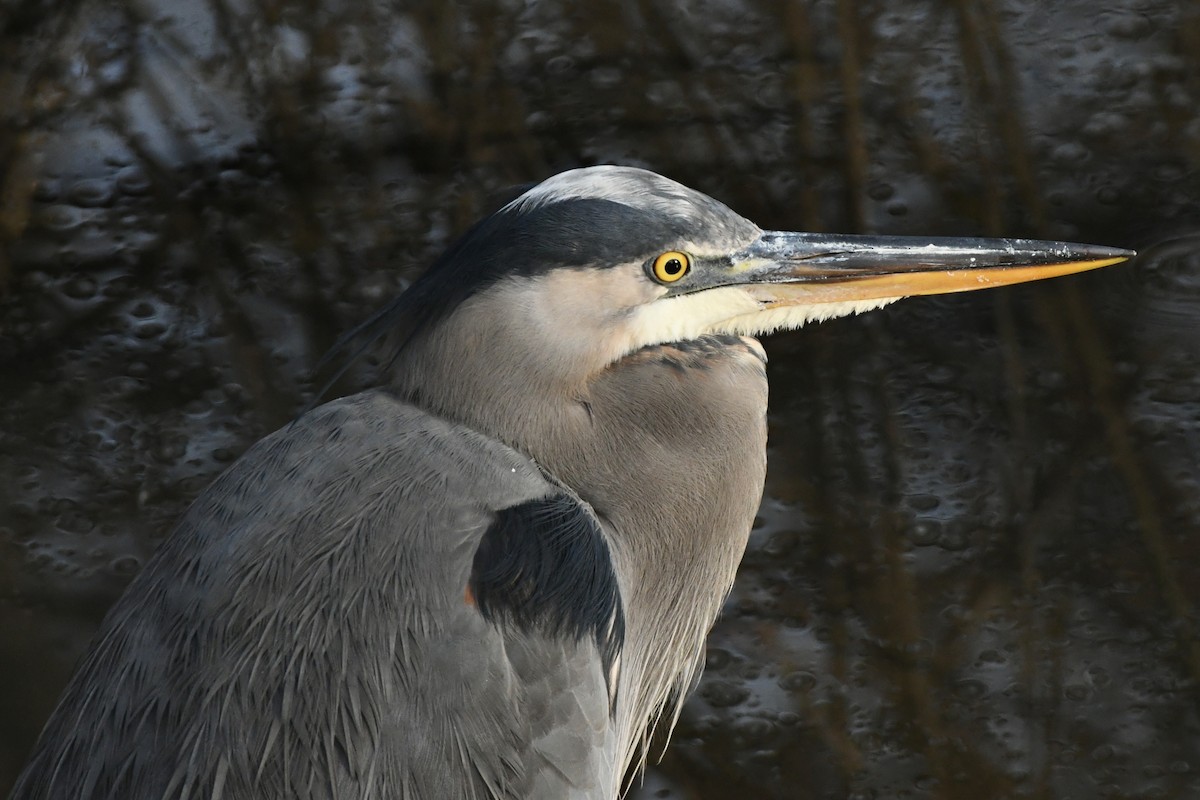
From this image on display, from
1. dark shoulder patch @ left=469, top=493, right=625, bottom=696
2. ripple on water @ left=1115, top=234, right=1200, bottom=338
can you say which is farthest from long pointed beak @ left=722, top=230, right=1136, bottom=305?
ripple on water @ left=1115, top=234, right=1200, bottom=338

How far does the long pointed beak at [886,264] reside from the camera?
1.54 m

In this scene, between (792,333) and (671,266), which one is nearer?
(671,266)

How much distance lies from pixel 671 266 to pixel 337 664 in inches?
21.5

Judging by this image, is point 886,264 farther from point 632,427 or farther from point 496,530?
point 496,530

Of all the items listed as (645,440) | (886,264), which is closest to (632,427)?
(645,440)

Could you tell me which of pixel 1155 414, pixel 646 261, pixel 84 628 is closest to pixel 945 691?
pixel 1155 414

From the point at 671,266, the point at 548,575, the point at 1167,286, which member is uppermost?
the point at 671,266

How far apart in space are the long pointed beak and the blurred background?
0.90m

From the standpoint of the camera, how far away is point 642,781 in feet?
7.02

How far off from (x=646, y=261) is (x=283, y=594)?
1.68ft

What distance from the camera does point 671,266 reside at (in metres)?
1.49

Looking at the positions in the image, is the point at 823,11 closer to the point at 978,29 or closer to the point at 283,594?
the point at 978,29

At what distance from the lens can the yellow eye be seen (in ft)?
4.84

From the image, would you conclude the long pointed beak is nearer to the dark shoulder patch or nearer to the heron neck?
the heron neck
